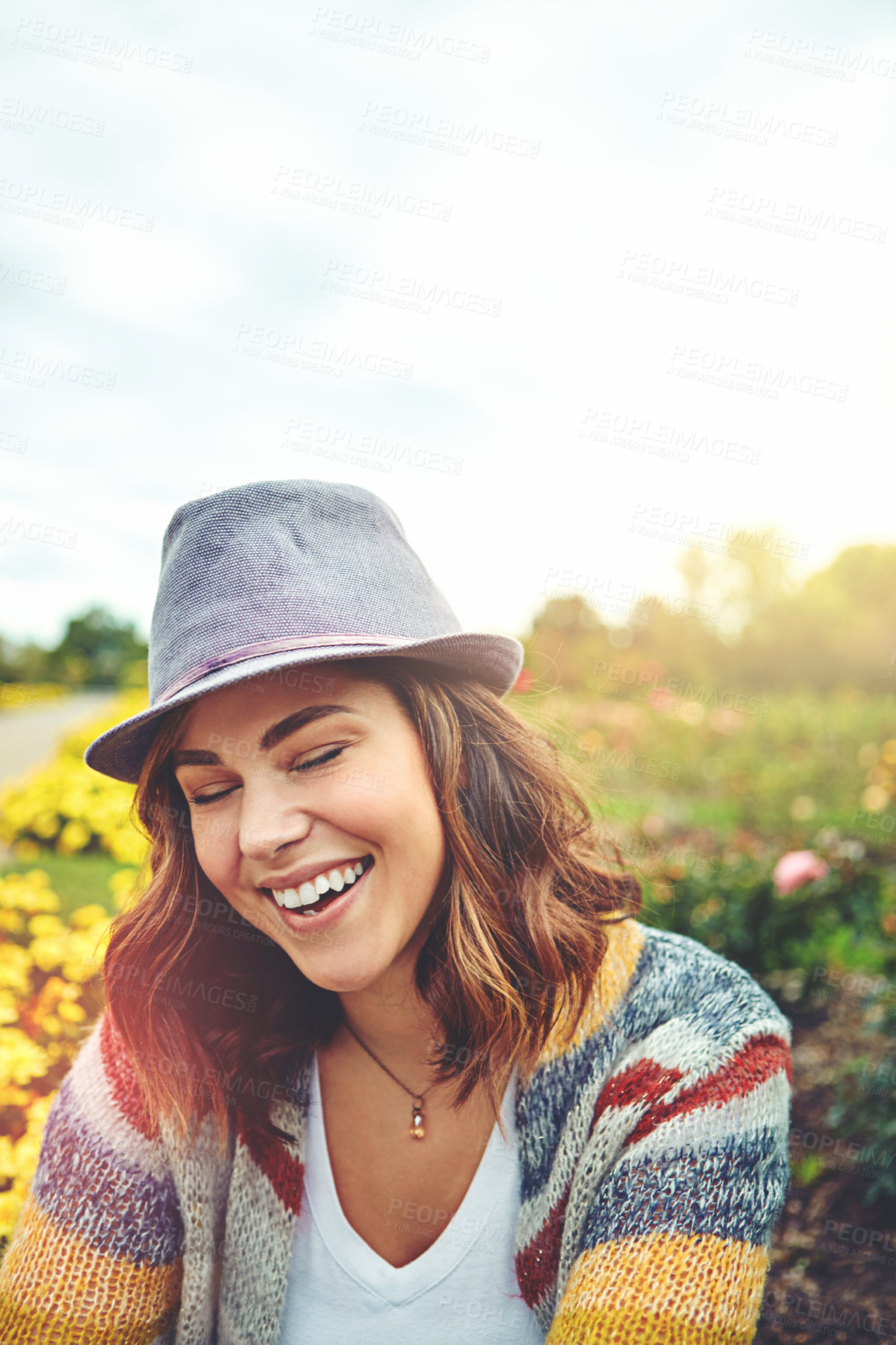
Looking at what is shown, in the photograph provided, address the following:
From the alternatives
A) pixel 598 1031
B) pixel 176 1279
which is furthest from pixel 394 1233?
pixel 598 1031

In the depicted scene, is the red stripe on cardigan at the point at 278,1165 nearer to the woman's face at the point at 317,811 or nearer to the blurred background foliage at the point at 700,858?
the woman's face at the point at 317,811

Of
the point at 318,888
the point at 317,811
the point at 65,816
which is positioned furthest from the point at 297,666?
the point at 65,816

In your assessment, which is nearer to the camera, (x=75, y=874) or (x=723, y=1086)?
(x=723, y=1086)

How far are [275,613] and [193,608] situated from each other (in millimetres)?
159

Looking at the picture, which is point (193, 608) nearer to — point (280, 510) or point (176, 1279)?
point (280, 510)

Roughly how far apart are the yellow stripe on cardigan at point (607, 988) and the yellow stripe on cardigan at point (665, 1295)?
30 cm

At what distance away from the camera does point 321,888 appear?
1385mm

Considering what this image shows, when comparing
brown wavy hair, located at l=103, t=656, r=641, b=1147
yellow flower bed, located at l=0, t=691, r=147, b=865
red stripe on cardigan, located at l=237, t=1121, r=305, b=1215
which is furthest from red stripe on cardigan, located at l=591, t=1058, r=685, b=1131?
yellow flower bed, located at l=0, t=691, r=147, b=865

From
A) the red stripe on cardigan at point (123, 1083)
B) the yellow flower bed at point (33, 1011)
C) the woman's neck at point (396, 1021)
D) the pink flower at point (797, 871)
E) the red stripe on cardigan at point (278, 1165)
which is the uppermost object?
the woman's neck at point (396, 1021)

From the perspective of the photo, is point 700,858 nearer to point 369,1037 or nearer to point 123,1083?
point 369,1037

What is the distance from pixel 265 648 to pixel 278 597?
0.11 m

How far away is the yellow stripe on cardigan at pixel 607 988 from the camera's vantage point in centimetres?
A: 151

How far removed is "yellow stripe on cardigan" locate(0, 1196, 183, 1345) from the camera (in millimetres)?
1394

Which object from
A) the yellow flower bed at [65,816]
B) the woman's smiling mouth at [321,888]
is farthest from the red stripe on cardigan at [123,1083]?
the yellow flower bed at [65,816]
